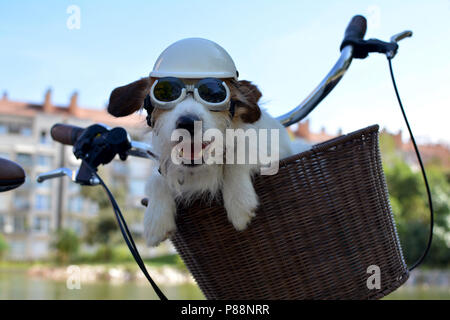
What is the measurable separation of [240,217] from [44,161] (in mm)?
31778

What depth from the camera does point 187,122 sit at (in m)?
1.16

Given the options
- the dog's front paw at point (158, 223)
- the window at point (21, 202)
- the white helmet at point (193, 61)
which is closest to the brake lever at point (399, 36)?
the white helmet at point (193, 61)

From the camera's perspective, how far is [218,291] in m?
1.45

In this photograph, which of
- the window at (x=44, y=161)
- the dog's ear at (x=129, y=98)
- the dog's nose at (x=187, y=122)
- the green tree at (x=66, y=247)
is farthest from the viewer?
the window at (x=44, y=161)

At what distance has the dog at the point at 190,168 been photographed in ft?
4.00

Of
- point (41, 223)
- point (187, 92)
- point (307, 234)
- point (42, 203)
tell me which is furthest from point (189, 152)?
point (41, 223)

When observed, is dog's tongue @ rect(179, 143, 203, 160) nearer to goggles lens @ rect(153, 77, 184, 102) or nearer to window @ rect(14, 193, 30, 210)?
goggles lens @ rect(153, 77, 184, 102)

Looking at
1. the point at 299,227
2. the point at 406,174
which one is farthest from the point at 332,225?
the point at 406,174

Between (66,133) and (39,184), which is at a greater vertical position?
(39,184)

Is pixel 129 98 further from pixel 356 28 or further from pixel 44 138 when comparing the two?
pixel 44 138

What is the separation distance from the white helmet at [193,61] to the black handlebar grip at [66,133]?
0.62 meters

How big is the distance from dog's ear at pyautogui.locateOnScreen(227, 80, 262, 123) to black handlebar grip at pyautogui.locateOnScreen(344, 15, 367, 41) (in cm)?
60

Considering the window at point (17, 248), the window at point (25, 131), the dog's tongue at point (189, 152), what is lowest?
the window at point (17, 248)

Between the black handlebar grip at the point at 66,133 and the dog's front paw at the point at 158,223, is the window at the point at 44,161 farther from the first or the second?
the dog's front paw at the point at 158,223
